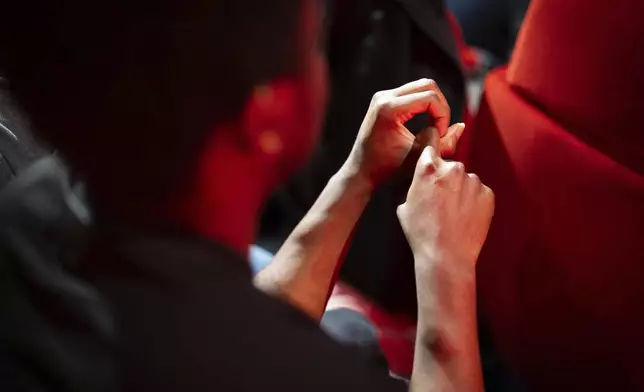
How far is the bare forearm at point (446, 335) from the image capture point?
576 mm

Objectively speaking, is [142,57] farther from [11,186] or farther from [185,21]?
[11,186]

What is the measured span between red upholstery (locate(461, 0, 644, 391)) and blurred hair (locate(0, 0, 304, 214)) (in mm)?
382

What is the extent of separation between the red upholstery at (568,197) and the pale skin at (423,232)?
112 millimetres

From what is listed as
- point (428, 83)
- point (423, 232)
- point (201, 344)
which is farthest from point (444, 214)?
point (201, 344)

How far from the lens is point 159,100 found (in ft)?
1.35

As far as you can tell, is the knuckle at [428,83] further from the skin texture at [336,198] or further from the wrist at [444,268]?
the wrist at [444,268]

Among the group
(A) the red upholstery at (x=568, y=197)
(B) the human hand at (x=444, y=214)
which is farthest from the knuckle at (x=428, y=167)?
(A) the red upholstery at (x=568, y=197)

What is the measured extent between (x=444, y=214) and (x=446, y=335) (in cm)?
10

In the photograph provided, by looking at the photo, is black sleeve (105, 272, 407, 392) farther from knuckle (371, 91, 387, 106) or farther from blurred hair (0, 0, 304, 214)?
knuckle (371, 91, 387, 106)

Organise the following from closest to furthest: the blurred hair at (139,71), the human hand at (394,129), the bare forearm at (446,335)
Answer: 1. the blurred hair at (139,71)
2. the bare forearm at (446,335)
3. the human hand at (394,129)

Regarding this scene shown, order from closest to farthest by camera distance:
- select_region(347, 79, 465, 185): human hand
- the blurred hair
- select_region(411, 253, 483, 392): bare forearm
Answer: the blurred hair < select_region(411, 253, 483, 392): bare forearm < select_region(347, 79, 465, 185): human hand

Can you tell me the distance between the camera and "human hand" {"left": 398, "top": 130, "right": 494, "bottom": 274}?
62cm

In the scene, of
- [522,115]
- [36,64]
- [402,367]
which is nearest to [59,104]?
[36,64]

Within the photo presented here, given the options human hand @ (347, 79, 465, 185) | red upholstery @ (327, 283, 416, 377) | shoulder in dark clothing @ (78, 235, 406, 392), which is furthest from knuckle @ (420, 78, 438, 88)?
shoulder in dark clothing @ (78, 235, 406, 392)
